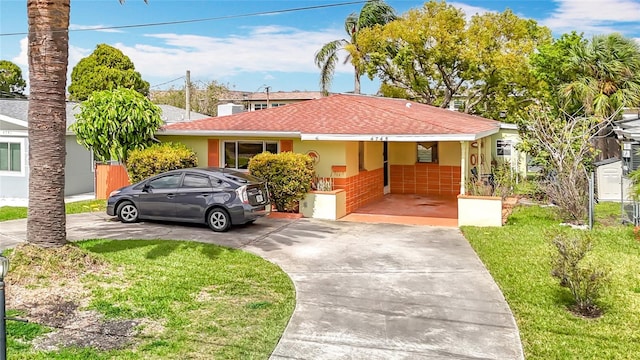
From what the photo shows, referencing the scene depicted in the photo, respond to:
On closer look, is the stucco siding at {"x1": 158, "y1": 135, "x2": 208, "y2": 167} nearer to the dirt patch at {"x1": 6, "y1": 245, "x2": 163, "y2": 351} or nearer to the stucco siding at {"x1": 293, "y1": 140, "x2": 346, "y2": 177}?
the stucco siding at {"x1": 293, "y1": 140, "x2": 346, "y2": 177}

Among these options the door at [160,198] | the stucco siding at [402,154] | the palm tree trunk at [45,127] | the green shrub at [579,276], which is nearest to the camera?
the green shrub at [579,276]

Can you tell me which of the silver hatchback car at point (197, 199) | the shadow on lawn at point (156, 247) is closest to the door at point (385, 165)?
the silver hatchback car at point (197, 199)

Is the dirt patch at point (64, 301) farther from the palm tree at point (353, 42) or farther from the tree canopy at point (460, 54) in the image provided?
the palm tree at point (353, 42)

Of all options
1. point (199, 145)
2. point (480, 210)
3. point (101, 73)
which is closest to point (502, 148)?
point (480, 210)

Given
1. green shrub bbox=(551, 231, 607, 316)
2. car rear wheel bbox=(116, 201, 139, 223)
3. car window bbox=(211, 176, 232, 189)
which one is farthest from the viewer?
car rear wheel bbox=(116, 201, 139, 223)

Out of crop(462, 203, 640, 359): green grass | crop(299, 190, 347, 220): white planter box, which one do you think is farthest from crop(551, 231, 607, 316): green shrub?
crop(299, 190, 347, 220): white planter box

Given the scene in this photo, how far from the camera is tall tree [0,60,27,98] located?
45188 mm

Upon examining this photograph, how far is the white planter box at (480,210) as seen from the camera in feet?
42.9

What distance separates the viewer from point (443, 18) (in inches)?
1194

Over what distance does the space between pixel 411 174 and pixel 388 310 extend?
13696mm

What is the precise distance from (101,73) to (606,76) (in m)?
32.3

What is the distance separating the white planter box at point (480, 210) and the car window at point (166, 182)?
7.30 m

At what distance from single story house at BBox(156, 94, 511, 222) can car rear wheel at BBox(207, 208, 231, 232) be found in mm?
3605

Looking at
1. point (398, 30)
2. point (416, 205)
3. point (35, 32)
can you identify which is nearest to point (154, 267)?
point (35, 32)
